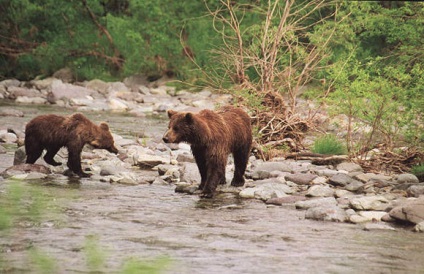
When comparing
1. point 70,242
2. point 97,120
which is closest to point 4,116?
point 97,120

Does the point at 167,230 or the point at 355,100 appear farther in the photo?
the point at 355,100

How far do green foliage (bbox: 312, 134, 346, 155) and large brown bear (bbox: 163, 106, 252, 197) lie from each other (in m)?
2.82

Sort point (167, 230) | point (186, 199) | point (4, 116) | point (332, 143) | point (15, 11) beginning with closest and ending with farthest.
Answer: point (167, 230) < point (186, 199) < point (332, 143) < point (4, 116) < point (15, 11)

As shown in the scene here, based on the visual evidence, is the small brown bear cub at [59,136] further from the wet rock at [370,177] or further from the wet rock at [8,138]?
the wet rock at [370,177]

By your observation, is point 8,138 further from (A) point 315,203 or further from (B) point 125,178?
(A) point 315,203

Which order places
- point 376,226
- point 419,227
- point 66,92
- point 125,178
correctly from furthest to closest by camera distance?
point 66,92 < point 125,178 < point 376,226 < point 419,227

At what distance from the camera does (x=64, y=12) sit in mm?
29406

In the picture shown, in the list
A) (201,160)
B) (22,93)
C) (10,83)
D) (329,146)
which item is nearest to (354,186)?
(201,160)

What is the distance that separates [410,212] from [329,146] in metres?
4.67

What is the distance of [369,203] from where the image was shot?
7.95m

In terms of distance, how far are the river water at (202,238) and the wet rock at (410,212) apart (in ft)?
1.19

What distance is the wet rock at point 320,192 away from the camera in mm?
8875

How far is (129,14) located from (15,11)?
4942 mm

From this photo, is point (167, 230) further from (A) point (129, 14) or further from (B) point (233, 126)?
(A) point (129, 14)
